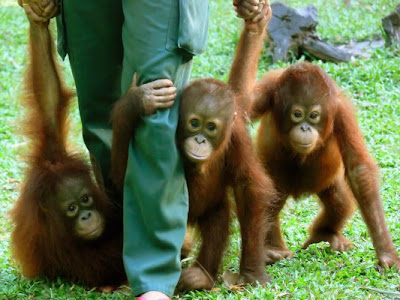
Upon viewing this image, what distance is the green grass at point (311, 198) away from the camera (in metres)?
3.75

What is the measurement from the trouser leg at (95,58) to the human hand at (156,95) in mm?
516

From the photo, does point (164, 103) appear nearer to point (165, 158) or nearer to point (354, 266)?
point (165, 158)

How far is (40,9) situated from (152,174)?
111 centimetres

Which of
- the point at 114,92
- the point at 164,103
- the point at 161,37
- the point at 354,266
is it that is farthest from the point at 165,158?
the point at 354,266

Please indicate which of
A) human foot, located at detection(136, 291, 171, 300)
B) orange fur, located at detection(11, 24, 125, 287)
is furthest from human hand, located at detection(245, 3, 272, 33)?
human foot, located at detection(136, 291, 171, 300)

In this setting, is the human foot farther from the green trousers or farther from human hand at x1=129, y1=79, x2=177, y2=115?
human hand at x1=129, y1=79, x2=177, y2=115

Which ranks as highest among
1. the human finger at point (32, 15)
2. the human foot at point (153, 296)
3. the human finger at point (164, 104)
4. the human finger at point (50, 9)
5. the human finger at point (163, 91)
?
the human finger at point (50, 9)

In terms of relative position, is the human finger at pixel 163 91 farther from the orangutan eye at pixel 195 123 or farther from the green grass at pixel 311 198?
the green grass at pixel 311 198

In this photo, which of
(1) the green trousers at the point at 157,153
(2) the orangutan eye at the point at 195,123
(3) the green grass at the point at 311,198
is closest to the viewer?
(1) the green trousers at the point at 157,153

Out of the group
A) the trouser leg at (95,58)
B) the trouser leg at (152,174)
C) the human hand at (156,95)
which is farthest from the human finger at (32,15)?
the human hand at (156,95)

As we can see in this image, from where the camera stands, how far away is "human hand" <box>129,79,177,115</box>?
3.27 metres

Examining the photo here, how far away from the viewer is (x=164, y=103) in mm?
3311

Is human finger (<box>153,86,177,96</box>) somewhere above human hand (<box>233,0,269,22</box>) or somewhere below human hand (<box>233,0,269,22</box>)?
below

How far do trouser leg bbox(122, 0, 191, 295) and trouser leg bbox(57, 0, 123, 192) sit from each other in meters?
0.36
